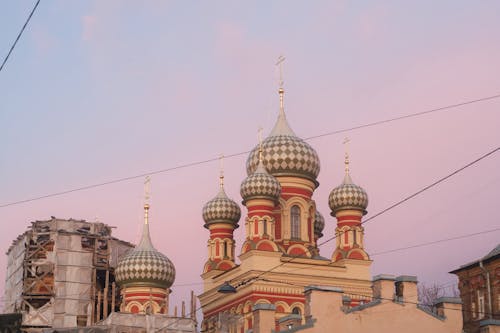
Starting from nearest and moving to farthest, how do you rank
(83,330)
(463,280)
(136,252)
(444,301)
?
1. (444,301)
2. (83,330)
3. (463,280)
4. (136,252)

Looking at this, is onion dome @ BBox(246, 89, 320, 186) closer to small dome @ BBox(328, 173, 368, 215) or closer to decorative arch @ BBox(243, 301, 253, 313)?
small dome @ BBox(328, 173, 368, 215)

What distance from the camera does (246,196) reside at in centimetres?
4575

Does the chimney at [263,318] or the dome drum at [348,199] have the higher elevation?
the dome drum at [348,199]

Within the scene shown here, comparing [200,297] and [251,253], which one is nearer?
[251,253]

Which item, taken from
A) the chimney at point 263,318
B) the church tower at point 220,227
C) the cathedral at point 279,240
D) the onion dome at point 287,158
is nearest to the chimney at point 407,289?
the chimney at point 263,318

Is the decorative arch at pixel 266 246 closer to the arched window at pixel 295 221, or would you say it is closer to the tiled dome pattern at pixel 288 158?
the arched window at pixel 295 221

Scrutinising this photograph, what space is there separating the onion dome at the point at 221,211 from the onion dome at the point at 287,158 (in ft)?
6.22

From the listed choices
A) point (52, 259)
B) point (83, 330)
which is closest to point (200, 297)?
point (52, 259)

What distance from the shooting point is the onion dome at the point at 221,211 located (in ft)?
163

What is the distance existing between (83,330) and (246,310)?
822 centimetres

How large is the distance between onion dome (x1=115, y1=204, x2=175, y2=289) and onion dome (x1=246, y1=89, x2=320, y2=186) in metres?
5.99

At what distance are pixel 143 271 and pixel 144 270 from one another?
0.07m

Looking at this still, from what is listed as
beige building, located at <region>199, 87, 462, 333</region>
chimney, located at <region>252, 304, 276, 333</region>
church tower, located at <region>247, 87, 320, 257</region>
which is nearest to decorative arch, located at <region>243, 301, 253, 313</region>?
beige building, located at <region>199, 87, 462, 333</region>

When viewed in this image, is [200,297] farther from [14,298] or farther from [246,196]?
[14,298]
